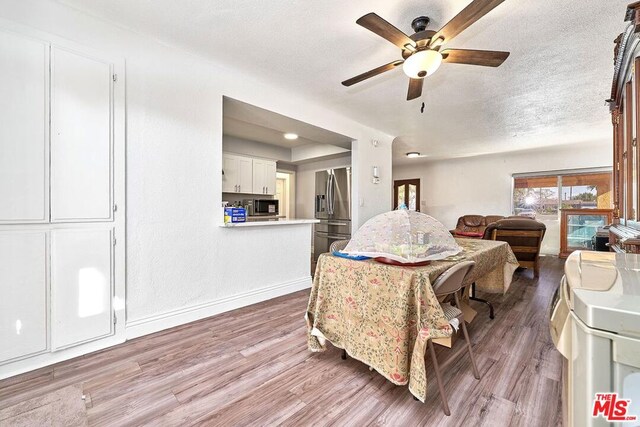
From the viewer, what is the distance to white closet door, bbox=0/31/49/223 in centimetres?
162

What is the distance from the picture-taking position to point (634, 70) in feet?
5.54

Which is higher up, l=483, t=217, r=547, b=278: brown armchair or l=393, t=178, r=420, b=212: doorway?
l=393, t=178, r=420, b=212: doorway

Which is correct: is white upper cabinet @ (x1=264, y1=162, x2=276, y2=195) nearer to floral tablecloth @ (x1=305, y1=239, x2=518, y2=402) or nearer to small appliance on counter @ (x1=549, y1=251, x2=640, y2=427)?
floral tablecloth @ (x1=305, y1=239, x2=518, y2=402)

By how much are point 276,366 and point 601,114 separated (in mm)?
5389

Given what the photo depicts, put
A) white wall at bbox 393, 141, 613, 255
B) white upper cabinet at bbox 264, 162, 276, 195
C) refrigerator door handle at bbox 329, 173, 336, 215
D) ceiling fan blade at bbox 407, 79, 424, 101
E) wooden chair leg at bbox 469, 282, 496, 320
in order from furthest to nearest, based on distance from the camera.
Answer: white wall at bbox 393, 141, 613, 255, white upper cabinet at bbox 264, 162, 276, 195, refrigerator door handle at bbox 329, 173, 336, 215, wooden chair leg at bbox 469, 282, 496, 320, ceiling fan blade at bbox 407, 79, 424, 101

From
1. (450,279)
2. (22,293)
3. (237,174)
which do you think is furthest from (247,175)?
(450,279)

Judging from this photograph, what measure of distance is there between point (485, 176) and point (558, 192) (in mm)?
1541

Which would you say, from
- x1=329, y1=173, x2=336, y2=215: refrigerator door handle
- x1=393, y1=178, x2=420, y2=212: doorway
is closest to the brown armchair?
x1=329, y1=173, x2=336, y2=215: refrigerator door handle

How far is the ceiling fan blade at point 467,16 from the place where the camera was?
55.1 inches

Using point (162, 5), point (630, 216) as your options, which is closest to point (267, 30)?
point (162, 5)

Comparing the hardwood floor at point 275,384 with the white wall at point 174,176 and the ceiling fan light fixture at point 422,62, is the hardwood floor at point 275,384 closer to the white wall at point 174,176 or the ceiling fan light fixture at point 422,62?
the white wall at point 174,176

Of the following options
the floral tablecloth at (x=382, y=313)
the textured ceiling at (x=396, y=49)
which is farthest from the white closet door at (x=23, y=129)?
the floral tablecloth at (x=382, y=313)

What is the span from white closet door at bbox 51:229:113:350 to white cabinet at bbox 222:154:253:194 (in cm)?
297

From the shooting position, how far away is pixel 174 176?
234cm
